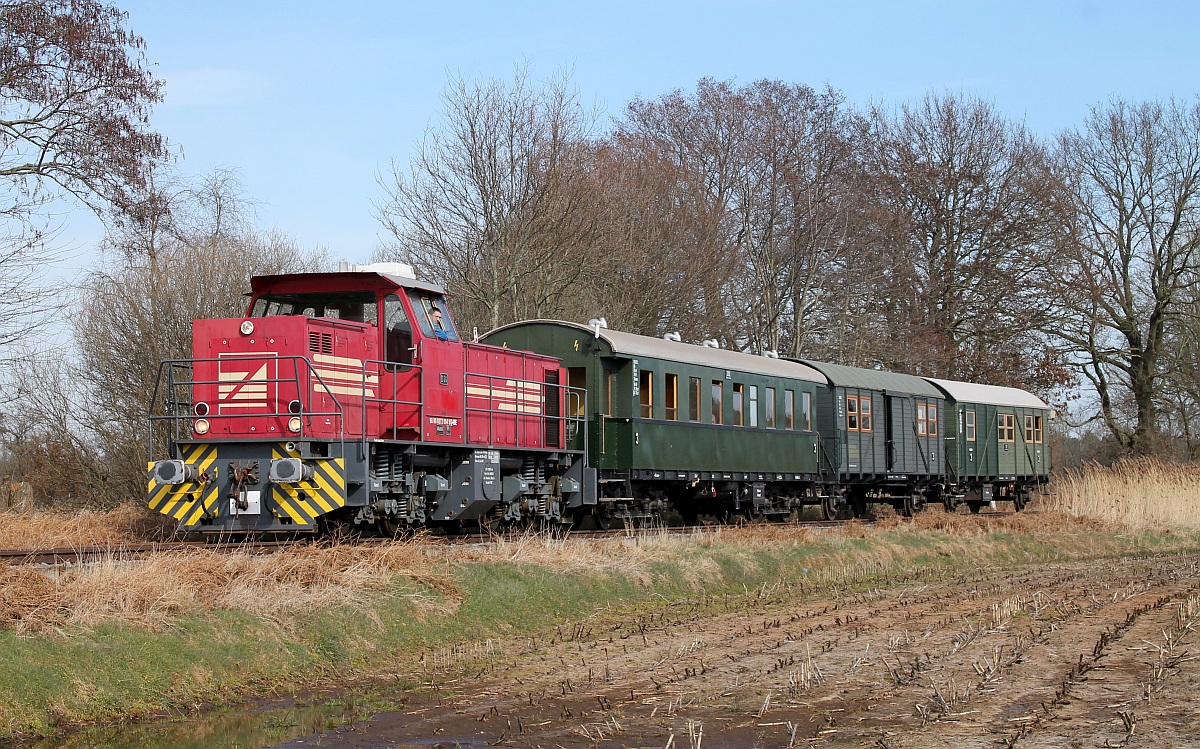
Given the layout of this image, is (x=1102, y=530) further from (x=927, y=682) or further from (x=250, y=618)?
(x=250, y=618)

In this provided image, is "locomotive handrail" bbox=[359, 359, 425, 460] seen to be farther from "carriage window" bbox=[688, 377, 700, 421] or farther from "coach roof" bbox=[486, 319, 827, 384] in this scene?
"carriage window" bbox=[688, 377, 700, 421]

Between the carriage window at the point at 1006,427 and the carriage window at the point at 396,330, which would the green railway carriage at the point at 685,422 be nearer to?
the carriage window at the point at 396,330

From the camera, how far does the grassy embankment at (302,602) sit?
27.3ft

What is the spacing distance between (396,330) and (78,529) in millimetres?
4800

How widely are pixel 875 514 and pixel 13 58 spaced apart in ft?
66.8

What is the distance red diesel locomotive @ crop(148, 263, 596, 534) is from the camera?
1416 centimetres

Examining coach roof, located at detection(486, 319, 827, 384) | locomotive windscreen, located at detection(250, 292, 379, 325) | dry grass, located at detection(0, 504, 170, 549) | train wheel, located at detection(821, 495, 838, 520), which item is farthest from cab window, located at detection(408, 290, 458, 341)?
train wheel, located at detection(821, 495, 838, 520)

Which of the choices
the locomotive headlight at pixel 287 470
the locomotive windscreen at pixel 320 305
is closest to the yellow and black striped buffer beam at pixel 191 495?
the locomotive headlight at pixel 287 470

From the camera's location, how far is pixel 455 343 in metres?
16.6

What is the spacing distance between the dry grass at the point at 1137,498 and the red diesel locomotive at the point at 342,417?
15.9m

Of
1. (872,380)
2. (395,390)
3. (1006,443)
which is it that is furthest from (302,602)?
(1006,443)

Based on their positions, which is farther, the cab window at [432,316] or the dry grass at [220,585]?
the cab window at [432,316]

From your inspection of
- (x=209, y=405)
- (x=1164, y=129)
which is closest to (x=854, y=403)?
(x=209, y=405)

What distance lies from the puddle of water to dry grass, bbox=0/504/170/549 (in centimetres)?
663
